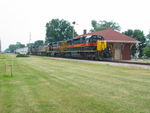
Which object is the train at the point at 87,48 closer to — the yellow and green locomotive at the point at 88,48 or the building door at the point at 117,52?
the yellow and green locomotive at the point at 88,48

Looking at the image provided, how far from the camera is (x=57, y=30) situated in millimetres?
94875

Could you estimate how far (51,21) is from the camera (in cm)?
9462

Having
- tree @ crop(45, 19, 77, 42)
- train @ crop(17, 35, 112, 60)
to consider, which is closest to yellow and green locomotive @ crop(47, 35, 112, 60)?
train @ crop(17, 35, 112, 60)

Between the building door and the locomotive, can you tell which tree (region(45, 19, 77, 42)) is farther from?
the building door

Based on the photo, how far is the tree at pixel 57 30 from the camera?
9281 centimetres

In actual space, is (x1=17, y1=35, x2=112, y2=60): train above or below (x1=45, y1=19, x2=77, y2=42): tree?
below

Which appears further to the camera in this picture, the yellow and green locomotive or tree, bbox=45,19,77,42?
tree, bbox=45,19,77,42

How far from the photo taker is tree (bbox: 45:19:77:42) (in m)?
92.8

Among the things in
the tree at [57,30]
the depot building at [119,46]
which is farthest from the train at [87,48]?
the tree at [57,30]

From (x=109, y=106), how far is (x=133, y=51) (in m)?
42.6

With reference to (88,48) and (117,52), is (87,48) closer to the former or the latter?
(88,48)

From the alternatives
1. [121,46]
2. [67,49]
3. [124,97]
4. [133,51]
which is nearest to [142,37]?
[133,51]

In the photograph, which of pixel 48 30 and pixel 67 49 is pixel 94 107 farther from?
pixel 48 30

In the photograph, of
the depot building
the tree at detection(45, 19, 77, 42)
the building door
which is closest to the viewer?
the depot building
